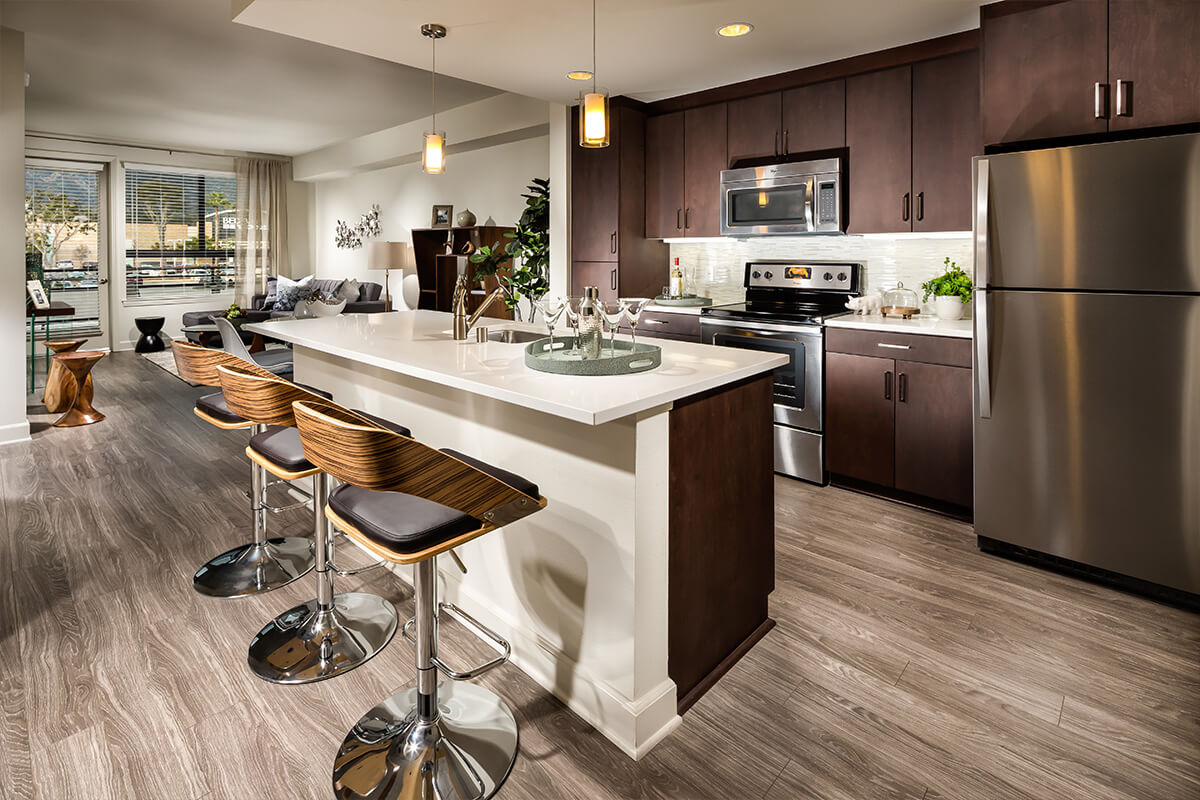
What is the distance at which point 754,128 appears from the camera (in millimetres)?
4129

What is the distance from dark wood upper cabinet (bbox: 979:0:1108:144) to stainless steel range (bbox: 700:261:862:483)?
1.22 m

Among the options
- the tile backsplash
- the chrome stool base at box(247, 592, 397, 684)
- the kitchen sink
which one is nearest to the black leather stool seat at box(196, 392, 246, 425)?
the chrome stool base at box(247, 592, 397, 684)

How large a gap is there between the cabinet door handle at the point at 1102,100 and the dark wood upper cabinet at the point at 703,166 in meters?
2.08

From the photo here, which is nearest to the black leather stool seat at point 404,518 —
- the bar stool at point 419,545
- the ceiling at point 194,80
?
the bar stool at point 419,545

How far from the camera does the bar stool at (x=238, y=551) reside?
2.48 metres

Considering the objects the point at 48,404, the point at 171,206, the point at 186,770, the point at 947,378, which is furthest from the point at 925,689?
the point at 171,206

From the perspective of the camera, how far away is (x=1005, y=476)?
2.77 metres

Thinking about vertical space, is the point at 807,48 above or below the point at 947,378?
above

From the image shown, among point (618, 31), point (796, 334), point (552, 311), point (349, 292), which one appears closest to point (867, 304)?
point (796, 334)

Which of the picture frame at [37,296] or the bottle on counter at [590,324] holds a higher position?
the picture frame at [37,296]

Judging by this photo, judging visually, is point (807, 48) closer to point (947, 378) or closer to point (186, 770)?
point (947, 378)

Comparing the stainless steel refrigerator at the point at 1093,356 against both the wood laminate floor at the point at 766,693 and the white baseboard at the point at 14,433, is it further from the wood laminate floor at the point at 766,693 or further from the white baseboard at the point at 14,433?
the white baseboard at the point at 14,433

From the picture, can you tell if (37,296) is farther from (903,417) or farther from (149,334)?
(903,417)

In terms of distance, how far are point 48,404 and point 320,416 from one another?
207 inches
